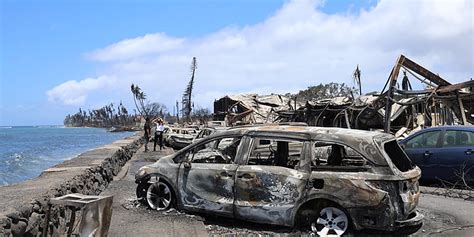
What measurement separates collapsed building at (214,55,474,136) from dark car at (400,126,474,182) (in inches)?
211

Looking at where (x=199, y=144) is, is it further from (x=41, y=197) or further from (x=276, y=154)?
(x=41, y=197)

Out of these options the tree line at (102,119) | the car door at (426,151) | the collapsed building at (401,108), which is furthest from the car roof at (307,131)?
the tree line at (102,119)

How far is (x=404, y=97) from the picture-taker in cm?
1952

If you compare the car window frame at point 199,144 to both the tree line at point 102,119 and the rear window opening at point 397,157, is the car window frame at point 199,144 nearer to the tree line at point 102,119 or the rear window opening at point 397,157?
the rear window opening at point 397,157

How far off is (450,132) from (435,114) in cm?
782

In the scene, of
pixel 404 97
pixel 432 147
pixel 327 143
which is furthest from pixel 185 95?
pixel 327 143

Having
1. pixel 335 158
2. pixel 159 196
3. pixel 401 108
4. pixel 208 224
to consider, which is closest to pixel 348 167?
pixel 335 158

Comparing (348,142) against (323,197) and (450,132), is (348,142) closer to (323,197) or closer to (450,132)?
(323,197)

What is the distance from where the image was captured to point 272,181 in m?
7.28

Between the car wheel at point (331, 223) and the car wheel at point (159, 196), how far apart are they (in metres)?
2.72

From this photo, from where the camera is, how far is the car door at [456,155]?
1094 cm

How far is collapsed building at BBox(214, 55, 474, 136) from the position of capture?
57.5 ft

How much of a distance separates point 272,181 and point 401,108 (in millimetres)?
14115

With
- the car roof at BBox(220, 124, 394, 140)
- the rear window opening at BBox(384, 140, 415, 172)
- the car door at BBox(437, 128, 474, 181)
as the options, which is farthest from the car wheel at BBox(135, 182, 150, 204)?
the car door at BBox(437, 128, 474, 181)
